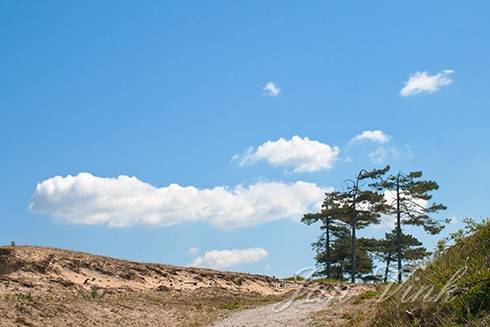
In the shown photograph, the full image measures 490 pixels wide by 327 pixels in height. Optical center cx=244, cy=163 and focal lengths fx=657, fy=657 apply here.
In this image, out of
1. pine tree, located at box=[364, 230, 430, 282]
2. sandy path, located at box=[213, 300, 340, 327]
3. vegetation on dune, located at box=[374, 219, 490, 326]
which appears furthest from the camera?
pine tree, located at box=[364, 230, 430, 282]

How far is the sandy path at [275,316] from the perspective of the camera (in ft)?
62.4

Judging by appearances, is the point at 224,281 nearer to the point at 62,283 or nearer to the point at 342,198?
the point at 62,283

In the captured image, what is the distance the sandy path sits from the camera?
19.0 meters

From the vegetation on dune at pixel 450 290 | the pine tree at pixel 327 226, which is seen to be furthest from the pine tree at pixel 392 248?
the vegetation on dune at pixel 450 290

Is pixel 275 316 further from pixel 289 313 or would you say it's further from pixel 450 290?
pixel 450 290

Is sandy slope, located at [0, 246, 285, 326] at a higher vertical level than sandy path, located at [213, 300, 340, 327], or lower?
higher

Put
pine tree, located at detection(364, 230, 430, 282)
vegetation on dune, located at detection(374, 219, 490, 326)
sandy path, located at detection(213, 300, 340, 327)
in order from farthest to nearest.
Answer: pine tree, located at detection(364, 230, 430, 282) → sandy path, located at detection(213, 300, 340, 327) → vegetation on dune, located at detection(374, 219, 490, 326)

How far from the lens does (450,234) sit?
49.5 feet

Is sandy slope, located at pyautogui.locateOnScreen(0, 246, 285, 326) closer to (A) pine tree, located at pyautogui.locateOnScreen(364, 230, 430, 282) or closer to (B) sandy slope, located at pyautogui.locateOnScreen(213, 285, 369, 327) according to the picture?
(B) sandy slope, located at pyautogui.locateOnScreen(213, 285, 369, 327)

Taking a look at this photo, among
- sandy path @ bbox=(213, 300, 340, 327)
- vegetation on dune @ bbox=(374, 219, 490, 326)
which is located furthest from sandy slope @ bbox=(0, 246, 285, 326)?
vegetation on dune @ bbox=(374, 219, 490, 326)

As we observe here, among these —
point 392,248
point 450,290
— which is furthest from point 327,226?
point 450,290

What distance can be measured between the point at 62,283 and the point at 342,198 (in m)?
28.5

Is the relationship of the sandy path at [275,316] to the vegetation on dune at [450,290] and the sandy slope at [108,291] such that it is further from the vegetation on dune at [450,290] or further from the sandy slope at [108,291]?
the vegetation on dune at [450,290]

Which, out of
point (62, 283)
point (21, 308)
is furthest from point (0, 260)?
point (21, 308)
